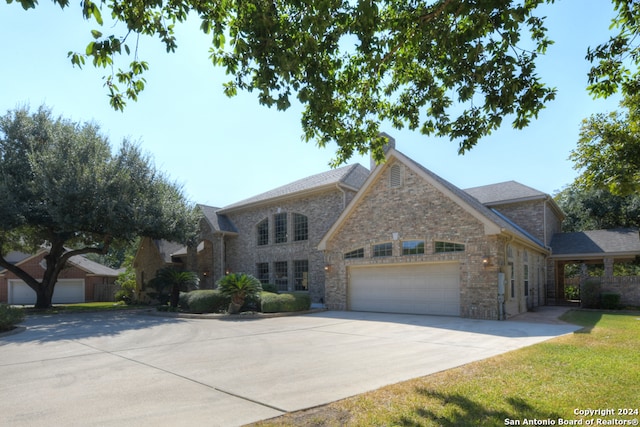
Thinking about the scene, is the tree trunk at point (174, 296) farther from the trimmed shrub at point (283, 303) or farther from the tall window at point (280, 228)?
the tall window at point (280, 228)

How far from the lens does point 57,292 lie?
3581cm

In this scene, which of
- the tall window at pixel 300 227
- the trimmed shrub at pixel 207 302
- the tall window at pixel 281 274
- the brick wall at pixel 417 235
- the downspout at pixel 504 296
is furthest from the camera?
the tall window at pixel 281 274

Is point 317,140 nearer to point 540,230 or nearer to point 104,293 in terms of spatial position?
point 540,230

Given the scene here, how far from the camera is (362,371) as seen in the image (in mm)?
7074

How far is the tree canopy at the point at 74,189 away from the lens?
18938 millimetres

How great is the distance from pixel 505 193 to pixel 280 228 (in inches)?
552

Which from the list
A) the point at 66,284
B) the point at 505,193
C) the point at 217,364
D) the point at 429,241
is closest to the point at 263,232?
the point at 429,241

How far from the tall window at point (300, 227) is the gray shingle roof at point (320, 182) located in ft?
4.92

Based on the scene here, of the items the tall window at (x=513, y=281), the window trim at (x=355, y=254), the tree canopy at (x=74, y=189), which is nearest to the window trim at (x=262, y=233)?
the tree canopy at (x=74, y=189)

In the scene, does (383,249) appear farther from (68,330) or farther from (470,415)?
(470,415)

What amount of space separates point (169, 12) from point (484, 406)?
7777mm

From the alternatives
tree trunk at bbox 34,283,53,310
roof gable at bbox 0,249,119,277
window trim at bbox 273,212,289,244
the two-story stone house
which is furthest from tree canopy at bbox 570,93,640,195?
roof gable at bbox 0,249,119,277

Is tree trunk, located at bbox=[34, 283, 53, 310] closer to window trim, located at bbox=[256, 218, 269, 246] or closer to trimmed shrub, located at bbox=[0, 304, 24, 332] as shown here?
trimmed shrub, located at bbox=[0, 304, 24, 332]

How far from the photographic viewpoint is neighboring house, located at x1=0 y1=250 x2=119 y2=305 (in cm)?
3528
